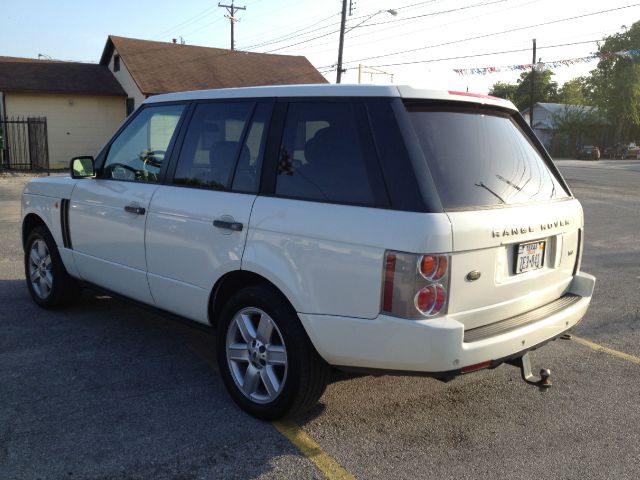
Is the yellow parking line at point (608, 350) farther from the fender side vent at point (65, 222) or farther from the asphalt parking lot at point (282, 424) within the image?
the fender side vent at point (65, 222)

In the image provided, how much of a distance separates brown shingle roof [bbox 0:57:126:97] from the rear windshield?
26.9m

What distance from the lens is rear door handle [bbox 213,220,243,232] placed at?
357 centimetres

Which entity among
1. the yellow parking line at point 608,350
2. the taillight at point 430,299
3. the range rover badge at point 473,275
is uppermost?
the range rover badge at point 473,275

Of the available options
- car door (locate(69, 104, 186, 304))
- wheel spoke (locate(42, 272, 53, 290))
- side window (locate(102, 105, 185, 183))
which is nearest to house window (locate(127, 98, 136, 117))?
wheel spoke (locate(42, 272, 53, 290))

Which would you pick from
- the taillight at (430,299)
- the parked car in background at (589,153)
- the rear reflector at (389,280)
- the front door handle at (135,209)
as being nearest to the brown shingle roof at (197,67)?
the front door handle at (135,209)

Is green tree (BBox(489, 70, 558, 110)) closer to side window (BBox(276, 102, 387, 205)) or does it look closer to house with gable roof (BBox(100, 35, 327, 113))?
house with gable roof (BBox(100, 35, 327, 113))

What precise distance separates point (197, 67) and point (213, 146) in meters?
27.9

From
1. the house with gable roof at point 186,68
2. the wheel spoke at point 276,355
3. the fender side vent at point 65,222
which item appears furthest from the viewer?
the house with gable roof at point 186,68

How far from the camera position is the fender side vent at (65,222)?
5.17 meters

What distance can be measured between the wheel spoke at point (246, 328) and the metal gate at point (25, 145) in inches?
939

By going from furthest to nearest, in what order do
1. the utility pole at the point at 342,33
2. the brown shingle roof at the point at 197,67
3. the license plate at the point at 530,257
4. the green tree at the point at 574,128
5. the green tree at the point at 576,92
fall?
1. the green tree at the point at 576,92
2. the green tree at the point at 574,128
3. the utility pole at the point at 342,33
4. the brown shingle roof at the point at 197,67
5. the license plate at the point at 530,257

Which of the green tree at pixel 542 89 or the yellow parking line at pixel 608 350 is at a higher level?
the green tree at pixel 542 89

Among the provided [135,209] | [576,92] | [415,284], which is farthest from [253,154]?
[576,92]

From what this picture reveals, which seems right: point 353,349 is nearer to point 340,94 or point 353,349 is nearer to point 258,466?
point 258,466
